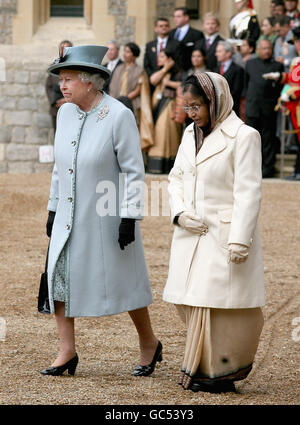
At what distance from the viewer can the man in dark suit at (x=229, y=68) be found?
14612 mm

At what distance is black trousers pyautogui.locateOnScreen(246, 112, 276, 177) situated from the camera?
49.2ft

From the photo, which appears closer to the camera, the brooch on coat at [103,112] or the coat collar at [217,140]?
the coat collar at [217,140]

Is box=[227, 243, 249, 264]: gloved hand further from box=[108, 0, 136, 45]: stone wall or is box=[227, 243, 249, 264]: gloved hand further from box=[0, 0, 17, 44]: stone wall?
box=[0, 0, 17, 44]: stone wall

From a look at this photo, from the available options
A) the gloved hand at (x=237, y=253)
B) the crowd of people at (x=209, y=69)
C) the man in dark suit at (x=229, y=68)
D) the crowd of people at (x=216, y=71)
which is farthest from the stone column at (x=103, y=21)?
the gloved hand at (x=237, y=253)

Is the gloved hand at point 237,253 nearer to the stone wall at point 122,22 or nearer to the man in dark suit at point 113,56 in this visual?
the man in dark suit at point 113,56

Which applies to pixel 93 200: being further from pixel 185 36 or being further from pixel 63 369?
pixel 185 36

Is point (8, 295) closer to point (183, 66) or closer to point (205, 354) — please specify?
point (205, 354)

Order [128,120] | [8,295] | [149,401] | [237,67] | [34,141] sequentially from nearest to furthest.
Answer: [149,401] → [128,120] → [8,295] → [237,67] → [34,141]

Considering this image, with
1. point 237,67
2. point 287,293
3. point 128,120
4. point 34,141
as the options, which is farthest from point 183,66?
point 128,120

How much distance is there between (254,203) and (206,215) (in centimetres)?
27

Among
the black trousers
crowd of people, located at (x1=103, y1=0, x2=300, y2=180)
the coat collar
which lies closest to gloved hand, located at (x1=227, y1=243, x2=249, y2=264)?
the coat collar

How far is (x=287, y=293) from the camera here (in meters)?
8.29

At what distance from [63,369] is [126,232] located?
832 millimetres

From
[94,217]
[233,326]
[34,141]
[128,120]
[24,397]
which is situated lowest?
[34,141]
